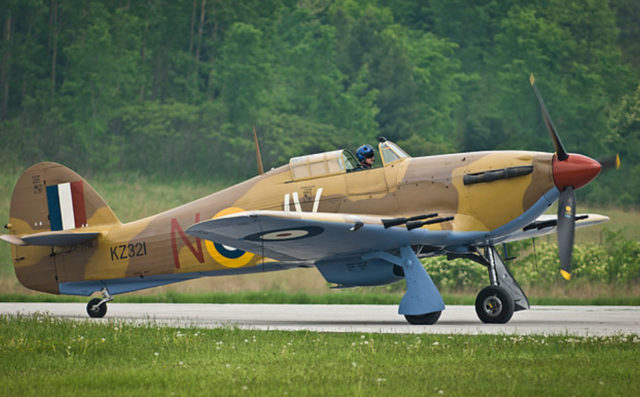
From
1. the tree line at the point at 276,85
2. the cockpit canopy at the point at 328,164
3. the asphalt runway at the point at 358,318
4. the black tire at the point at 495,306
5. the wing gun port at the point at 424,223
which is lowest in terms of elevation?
the asphalt runway at the point at 358,318

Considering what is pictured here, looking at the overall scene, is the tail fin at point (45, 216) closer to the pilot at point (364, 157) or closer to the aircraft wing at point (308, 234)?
the aircraft wing at point (308, 234)

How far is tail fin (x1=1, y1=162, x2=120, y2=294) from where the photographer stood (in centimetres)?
1677

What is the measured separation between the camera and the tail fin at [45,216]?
16766mm

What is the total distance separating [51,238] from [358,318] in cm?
586

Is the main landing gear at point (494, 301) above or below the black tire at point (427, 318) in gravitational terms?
above

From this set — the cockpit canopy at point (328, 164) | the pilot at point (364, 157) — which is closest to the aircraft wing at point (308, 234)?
the cockpit canopy at point (328, 164)

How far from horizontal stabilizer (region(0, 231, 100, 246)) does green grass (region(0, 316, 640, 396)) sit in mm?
4391

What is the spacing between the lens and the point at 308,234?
13.1 meters

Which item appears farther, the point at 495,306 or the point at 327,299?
the point at 327,299

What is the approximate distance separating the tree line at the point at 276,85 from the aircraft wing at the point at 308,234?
27.7m

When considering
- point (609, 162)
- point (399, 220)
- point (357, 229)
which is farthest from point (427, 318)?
point (609, 162)

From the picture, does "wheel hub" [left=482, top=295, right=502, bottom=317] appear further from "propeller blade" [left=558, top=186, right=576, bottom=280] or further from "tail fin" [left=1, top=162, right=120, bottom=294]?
"tail fin" [left=1, top=162, right=120, bottom=294]

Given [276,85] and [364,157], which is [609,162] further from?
[276,85]

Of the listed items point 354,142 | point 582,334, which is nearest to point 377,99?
point 354,142
